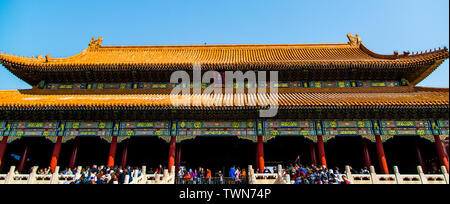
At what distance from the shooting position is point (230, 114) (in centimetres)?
1491

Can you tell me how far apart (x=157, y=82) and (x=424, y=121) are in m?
14.9

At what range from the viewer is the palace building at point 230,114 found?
1448cm

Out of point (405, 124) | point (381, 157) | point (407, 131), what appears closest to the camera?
point (381, 157)

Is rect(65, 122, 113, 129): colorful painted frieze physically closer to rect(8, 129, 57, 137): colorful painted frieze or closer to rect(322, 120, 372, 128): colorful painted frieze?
rect(8, 129, 57, 137): colorful painted frieze

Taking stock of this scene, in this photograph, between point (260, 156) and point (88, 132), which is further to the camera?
point (88, 132)

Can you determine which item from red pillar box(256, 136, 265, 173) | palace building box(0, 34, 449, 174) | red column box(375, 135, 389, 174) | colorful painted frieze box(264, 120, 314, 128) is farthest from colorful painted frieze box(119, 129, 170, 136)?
red column box(375, 135, 389, 174)

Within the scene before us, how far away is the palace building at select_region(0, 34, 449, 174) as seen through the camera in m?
14.5

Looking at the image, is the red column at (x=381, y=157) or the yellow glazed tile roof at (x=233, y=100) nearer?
the yellow glazed tile roof at (x=233, y=100)

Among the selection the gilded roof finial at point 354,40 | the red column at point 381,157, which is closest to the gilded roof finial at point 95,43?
the gilded roof finial at point 354,40

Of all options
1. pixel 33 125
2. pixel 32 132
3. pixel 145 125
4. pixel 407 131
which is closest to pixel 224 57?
pixel 145 125

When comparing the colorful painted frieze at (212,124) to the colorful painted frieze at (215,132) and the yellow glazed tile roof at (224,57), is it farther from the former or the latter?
the yellow glazed tile roof at (224,57)

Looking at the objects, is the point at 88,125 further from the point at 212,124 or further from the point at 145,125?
the point at 212,124

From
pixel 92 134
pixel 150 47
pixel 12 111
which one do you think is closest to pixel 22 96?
pixel 12 111

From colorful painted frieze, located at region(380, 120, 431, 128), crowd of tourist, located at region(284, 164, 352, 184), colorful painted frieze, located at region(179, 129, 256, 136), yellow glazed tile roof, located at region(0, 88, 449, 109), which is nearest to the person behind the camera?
crowd of tourist, located at region(284, 164, 352, 184)
